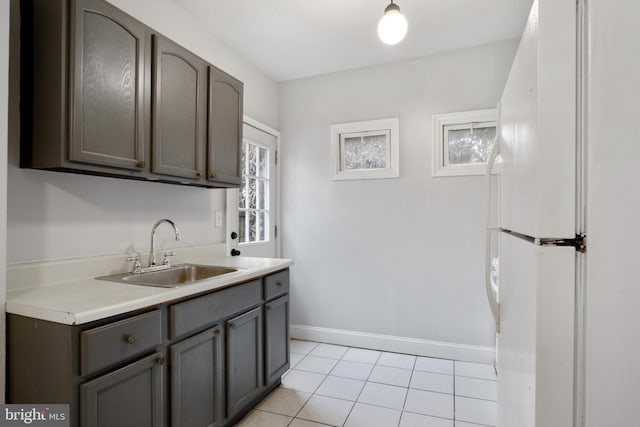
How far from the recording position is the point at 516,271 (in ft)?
3.39

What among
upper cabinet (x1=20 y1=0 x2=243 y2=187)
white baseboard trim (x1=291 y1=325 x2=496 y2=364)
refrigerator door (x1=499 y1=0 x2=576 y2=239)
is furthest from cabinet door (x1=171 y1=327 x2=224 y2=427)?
white baseboard trim (x1=291 y1=325 x2=496 y2=364)

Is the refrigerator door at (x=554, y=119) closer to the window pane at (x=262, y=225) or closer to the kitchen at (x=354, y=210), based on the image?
the kitchen at (x=354, y=210)

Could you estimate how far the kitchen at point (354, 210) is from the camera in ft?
6.26

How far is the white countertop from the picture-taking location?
3.77 feet

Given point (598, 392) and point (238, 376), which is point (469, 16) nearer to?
point (598, 392)

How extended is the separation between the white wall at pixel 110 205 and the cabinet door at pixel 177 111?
32 centimetres

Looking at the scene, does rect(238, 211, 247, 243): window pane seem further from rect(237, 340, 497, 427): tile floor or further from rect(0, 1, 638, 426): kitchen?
rect(237, 340, 497, 427): tile floor

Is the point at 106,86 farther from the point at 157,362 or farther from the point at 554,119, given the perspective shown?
the point at 554,119

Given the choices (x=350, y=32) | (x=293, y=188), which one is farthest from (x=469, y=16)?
(x=293, y=188)

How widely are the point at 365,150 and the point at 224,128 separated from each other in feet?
4.78

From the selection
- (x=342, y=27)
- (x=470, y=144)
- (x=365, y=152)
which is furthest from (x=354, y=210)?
(x=342, y=27)

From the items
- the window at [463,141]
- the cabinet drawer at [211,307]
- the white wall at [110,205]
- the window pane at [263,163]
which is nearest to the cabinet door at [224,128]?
the white wall at [110,205]

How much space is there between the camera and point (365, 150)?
127 inches

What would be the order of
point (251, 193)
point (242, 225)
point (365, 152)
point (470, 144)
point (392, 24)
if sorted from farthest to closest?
point (365, 152), point (251, 193), point (242, 225), point (470, 144), point (392, 24)
